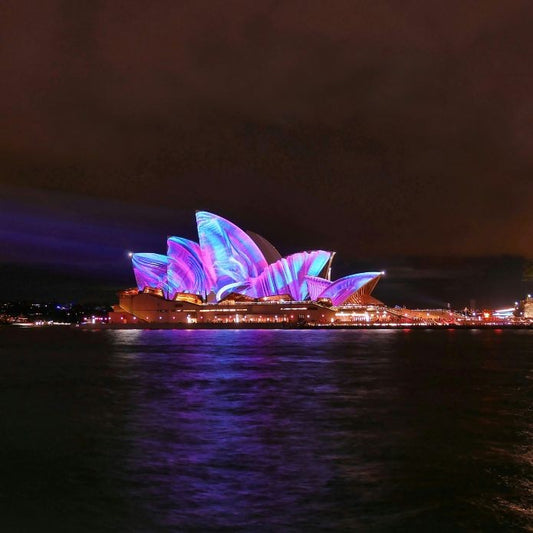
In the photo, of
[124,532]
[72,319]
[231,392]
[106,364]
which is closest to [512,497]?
[124,532]

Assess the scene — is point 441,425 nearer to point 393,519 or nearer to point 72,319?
point 393,519

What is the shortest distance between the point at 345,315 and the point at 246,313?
1159cm

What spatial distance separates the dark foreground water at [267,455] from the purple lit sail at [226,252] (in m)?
45.5

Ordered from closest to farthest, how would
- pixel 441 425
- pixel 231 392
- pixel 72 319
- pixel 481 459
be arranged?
pixel 481 459 → pixel 441 425 → pixel 231 392 → pixel 72 319

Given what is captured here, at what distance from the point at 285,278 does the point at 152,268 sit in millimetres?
16261

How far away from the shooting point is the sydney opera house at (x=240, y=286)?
65.9m

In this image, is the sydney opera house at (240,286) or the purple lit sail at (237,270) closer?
the purple lit sail at (237,270)

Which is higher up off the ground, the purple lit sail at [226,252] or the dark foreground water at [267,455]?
the purple lit sail at [226,252]

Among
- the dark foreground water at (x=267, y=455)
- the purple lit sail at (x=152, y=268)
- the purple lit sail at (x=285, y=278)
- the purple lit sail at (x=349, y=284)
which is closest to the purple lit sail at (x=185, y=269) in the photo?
the purple lit sail at (x=152, y=268)

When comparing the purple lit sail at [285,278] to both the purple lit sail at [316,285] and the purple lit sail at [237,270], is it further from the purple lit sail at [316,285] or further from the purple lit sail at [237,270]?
the purple lit sail at [316,285]

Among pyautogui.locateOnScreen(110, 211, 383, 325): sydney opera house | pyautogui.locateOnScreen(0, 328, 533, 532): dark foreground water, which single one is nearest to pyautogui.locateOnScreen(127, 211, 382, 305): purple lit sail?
pyautogui.locateOnScreen(110, 211, 383, 325): sydney opera house

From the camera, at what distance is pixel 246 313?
7100 centimetres

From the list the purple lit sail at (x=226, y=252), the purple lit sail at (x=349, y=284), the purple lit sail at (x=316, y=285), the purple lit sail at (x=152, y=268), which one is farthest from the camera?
the purple lit sail at (x=152, y=268)

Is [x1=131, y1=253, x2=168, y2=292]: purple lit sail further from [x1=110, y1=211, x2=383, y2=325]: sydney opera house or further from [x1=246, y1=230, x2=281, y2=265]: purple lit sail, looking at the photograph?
[x1=246, y1=230, x2=281, y2=265]: purple lit sail
